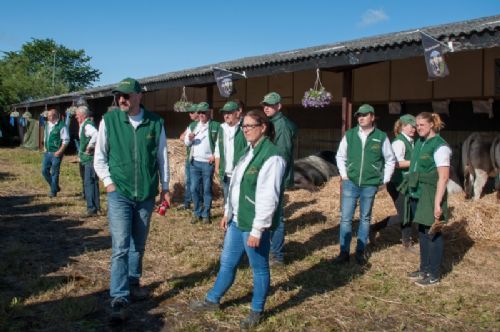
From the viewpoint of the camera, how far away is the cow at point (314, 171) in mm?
10781

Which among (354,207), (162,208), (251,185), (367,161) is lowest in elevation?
(354,207)

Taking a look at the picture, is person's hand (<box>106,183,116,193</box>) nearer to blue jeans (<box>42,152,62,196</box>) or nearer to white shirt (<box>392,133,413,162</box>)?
white shirt (<box>392,133,413,162</box>)

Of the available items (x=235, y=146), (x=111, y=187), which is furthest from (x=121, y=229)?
(x=235, y=146)

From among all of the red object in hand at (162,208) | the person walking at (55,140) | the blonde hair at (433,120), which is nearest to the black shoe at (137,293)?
the red object in hand at (162,208)

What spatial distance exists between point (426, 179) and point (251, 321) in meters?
2.23

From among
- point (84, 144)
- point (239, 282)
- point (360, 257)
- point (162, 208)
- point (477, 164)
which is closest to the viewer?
point (162, 208)

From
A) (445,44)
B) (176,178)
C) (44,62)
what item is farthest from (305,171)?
(44,62)

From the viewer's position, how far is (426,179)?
4711 millimetres

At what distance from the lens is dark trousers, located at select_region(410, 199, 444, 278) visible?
471cm

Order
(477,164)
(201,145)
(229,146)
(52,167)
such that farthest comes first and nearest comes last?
(52,167), (477,164), (201,145), (229,146)

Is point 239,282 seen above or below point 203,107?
below

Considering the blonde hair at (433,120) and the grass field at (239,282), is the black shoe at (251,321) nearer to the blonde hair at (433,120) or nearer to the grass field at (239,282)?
the grass field at (239,282)

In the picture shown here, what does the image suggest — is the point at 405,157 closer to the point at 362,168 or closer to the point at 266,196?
the point at 362,168

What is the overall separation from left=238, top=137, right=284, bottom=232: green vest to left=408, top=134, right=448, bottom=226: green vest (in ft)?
5.99
